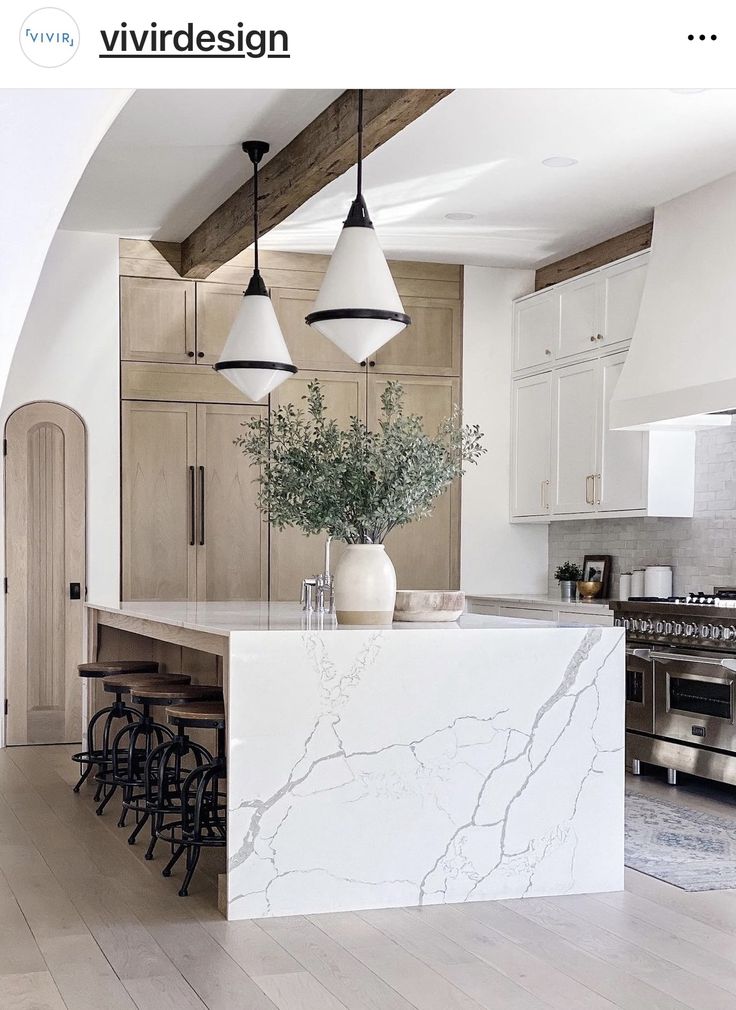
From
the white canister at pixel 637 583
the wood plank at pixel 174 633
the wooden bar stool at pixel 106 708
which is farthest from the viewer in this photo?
the white canister at pixel 637 583

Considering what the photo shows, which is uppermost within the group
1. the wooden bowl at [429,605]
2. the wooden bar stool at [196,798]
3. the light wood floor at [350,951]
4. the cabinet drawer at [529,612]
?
the wooden bowl at [429,605]

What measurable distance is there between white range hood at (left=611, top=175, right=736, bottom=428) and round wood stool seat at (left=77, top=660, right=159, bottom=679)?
2598 mm

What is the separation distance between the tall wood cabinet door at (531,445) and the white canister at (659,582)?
3.06ft

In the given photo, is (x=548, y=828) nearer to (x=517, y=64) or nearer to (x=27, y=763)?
(x=517, y=64)

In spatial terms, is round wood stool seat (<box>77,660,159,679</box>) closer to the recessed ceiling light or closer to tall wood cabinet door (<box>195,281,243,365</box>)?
tall wood cabinet door (<box>195,281,243,365</box>)

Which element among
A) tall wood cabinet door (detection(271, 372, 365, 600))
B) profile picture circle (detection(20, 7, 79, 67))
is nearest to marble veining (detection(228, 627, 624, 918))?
profile picture circle (detection(20, 7, 79, 67))

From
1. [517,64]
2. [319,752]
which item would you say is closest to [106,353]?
[319,752]

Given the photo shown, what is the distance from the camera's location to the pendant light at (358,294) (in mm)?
3689

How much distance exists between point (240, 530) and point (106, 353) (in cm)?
128

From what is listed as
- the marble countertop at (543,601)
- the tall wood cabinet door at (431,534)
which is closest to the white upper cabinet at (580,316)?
the tall wood cabinet door at (431,534)

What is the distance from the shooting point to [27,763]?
5.79m

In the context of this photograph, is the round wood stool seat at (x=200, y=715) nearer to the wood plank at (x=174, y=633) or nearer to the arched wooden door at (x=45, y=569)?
the wood plank at (x=174, y=633)

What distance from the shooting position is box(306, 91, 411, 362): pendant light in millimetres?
3689

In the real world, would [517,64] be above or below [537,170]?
below
